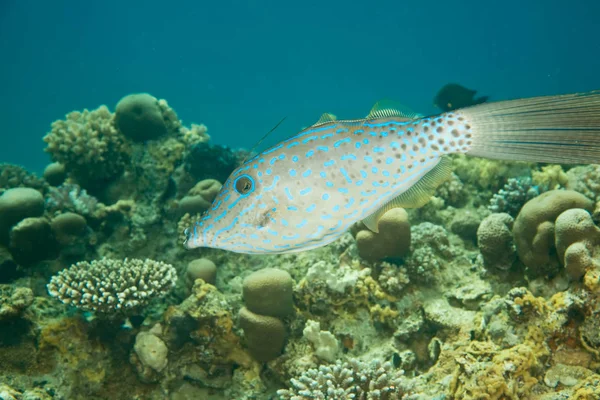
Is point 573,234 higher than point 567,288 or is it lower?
higher

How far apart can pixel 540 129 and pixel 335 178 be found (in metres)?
1.34

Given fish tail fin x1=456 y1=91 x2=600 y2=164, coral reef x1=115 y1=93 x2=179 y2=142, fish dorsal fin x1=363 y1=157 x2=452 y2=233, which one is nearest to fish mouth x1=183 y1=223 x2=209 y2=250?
fish dorsal fin x1=363 y1=157 x2=452 y2=233

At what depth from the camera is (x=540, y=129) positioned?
2.07 meters

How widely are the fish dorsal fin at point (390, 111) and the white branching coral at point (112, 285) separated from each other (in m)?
4.55

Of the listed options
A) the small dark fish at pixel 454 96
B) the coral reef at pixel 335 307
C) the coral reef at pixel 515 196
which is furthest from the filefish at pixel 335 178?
the small dark fish at pixel 454 96

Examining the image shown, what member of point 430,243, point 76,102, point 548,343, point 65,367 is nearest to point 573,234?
point 548,343

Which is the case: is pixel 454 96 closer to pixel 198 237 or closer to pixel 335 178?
pixel 335 178

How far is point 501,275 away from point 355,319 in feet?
7.30

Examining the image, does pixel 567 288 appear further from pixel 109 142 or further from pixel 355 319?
pixel 109 142

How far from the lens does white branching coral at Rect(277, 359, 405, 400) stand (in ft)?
13.0

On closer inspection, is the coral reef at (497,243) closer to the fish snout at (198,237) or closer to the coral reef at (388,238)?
the coral reef at (388,238)

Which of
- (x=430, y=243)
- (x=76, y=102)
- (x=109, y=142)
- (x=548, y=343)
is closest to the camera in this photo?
(x=548, y=343)

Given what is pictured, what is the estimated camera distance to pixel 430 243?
6.21 meters

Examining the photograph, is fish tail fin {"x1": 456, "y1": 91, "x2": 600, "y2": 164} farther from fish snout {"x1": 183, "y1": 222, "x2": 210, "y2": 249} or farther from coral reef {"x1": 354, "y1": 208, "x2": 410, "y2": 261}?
coral reef {"x1": 354, "y1": 208, "x2": 410, "y2": 261}
